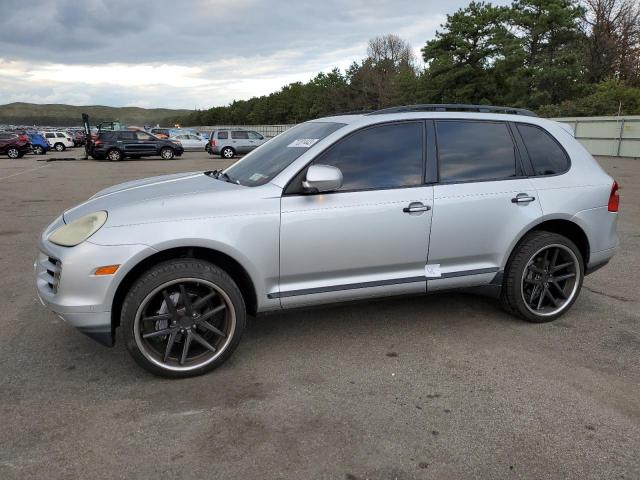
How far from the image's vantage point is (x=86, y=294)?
3018 millimetres

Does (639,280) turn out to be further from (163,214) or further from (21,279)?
(21,279)

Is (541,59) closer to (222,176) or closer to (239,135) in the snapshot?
(239,135)

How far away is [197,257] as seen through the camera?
3.31 meters

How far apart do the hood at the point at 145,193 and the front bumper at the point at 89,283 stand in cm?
33

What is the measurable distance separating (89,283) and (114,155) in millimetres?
25985

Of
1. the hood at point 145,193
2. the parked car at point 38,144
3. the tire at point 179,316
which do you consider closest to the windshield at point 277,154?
the hood at point 145,193

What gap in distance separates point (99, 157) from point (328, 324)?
2586 centimetres

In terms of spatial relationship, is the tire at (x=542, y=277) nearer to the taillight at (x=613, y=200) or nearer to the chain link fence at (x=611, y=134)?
the taillight at (x=613, y=200)

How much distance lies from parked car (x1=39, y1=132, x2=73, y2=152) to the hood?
127 ft

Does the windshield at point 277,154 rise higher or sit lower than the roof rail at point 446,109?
lower

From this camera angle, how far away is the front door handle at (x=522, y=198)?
3.91 meters

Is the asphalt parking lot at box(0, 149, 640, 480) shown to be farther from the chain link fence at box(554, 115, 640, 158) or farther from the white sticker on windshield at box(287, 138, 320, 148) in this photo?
the chain link fence at box(554, 115, 640, 158)

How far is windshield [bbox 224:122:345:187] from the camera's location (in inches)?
142

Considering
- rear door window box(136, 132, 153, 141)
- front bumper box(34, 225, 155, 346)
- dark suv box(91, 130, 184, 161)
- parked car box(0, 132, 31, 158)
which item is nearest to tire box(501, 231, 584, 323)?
front bumper box(34, 225, 155, 346)
